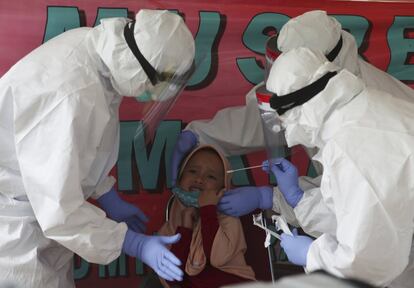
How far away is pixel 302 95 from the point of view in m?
1.40

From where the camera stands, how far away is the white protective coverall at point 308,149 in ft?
5.71

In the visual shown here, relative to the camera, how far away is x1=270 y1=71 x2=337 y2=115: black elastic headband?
1.39 metres

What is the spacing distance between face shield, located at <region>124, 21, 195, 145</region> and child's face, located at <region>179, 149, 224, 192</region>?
9.3 inches

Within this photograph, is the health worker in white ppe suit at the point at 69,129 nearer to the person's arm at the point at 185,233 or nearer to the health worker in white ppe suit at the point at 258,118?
the person's arm at the point at 185,233

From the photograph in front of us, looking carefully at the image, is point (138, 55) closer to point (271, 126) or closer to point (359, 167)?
point (271, 126)

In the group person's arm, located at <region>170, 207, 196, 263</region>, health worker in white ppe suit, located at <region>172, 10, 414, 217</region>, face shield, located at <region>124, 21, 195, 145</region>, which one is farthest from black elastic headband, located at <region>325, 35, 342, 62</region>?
person's arm, located at <region>170, 207, 196, 263</region>

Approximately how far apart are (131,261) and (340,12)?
133 cm

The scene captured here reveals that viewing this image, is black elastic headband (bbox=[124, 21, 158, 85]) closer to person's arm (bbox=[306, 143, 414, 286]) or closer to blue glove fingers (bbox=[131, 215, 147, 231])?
person's arm (bbox=[306, 143, 414, 286])

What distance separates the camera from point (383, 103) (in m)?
1.38

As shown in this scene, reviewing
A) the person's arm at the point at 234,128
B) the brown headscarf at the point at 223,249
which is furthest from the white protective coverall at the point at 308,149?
the brown headscarf at the point at 223,249

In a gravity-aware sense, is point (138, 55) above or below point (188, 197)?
above

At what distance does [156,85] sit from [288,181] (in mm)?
652

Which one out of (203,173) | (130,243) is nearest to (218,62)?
(203,173)

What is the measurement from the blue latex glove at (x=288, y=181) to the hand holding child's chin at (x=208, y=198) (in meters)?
0.23
